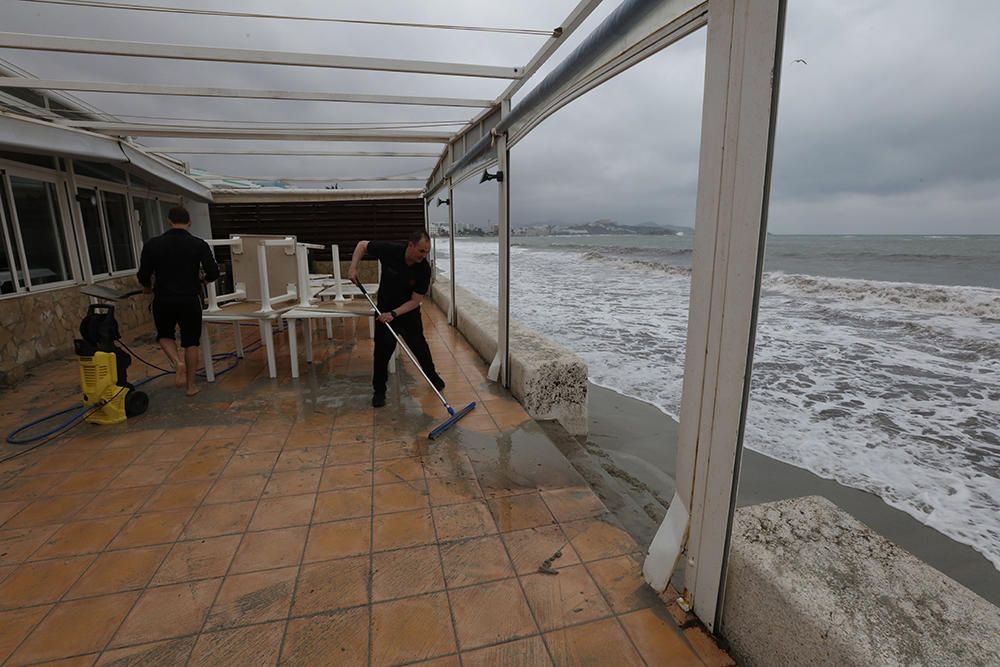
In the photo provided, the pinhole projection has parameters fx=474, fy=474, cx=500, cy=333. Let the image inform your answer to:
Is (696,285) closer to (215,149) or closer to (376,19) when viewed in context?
(376,19)

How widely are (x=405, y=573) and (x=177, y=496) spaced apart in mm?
1703

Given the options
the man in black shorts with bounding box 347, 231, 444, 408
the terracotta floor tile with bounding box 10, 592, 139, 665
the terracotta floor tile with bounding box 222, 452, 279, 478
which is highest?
the man in black shorts with bounding box 347, 231, 444, 408

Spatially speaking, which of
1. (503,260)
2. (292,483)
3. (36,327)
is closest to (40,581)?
(292,483)

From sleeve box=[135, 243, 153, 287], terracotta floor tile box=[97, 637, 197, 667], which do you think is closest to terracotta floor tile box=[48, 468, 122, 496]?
terracotta floor tile box=[97, 637, 197, 667]

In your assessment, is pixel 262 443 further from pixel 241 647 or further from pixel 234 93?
pixel 234 93

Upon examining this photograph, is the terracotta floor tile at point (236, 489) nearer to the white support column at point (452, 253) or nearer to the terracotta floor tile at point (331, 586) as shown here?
the terracotta floor tile at point (331, 586)

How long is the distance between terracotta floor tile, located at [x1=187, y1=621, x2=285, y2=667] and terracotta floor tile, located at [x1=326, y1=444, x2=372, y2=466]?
144 centimetres

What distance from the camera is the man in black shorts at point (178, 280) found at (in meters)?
4.38

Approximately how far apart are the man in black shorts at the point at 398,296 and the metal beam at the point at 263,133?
123 inches

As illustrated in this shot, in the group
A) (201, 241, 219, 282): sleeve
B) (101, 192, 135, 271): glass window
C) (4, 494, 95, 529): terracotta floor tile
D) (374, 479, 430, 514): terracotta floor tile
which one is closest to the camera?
(4, 494, 95, 529): terracotta floor tile

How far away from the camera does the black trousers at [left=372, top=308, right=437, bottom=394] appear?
4.52 meters

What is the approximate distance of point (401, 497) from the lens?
291 centimetres

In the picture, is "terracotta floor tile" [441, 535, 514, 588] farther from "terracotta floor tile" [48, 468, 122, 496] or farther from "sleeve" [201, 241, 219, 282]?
"sleeve" [201, 241, 219, 282]

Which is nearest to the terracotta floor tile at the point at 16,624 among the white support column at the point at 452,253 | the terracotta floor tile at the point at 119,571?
the terracotta floor tile at the point at 119,571
